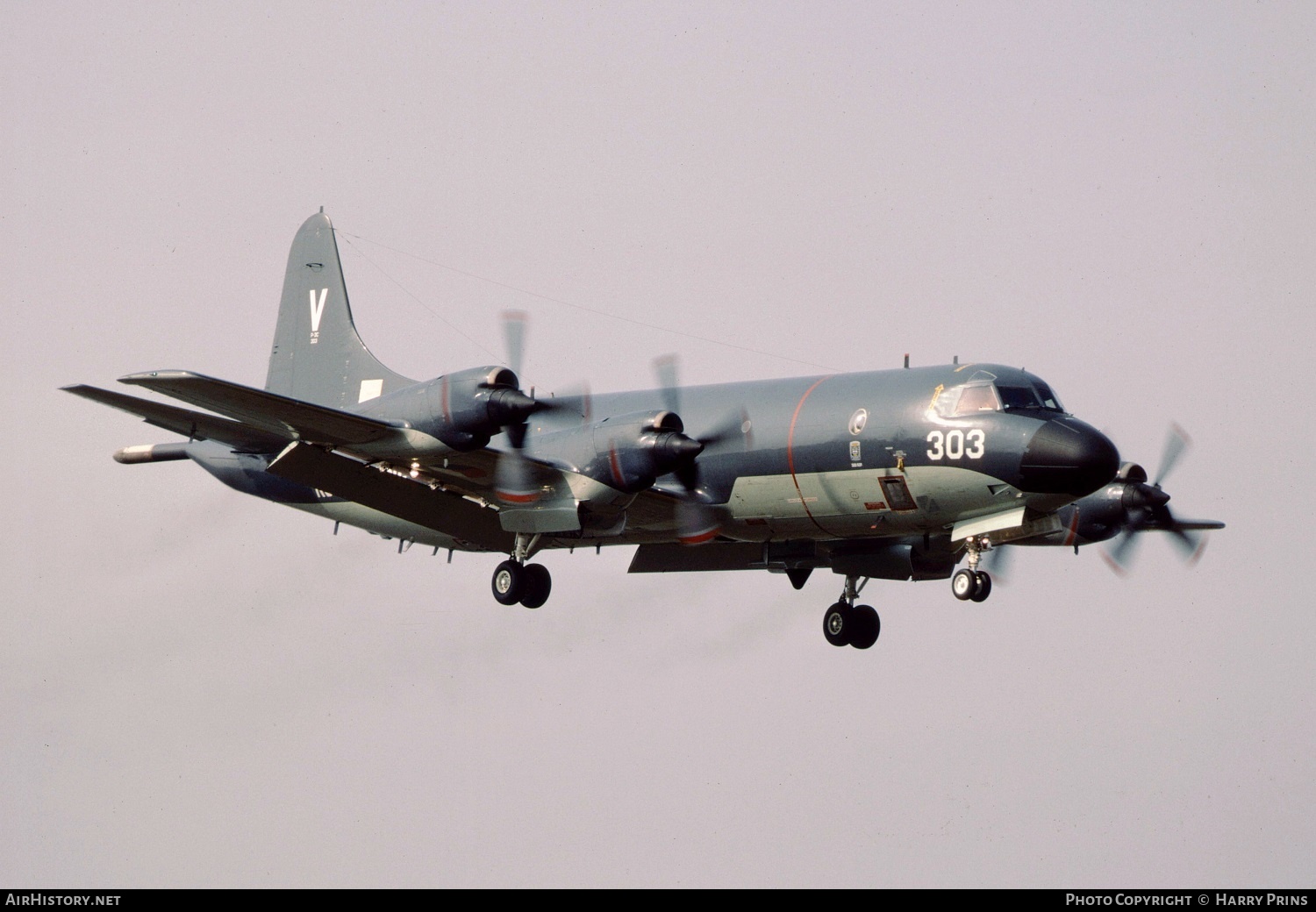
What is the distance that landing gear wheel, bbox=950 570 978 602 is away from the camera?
1046 inches

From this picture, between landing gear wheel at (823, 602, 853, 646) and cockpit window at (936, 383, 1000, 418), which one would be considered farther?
landing gear wheel at (823, 602, 853, 646)

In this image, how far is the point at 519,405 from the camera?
85.5 ft

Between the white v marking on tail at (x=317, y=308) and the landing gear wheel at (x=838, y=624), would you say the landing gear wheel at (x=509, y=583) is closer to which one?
the landing gear wheel at (x=838, y=624)

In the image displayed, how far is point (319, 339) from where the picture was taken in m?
33.8

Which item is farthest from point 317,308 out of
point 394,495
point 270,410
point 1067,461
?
point 1067,461

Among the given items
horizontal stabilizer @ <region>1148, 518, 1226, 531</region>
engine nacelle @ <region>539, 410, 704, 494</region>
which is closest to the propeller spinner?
horizontal stabilizer @ <region>1148, 518, 1226, 531</region>

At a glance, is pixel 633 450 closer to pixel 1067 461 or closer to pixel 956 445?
pixel 956 445

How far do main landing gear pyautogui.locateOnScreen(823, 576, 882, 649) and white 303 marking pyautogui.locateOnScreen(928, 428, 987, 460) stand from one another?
5544 millimetres

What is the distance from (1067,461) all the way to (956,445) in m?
1.72

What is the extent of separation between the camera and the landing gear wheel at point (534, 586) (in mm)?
28781

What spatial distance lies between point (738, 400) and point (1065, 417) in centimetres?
546

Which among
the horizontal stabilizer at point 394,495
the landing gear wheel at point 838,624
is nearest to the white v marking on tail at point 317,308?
the horizontal stabilizer at point 394,495

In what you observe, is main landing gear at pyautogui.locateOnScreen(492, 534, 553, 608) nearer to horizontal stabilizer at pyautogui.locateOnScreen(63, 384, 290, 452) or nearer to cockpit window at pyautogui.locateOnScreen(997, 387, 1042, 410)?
horizontal stabilizer at pyautogui.locateOnScreen(63, 384, 290, 452)

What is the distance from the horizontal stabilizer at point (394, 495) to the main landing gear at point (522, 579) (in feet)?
2.78
